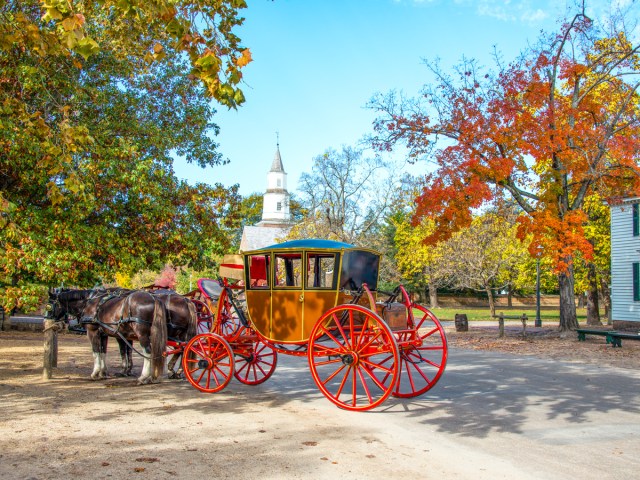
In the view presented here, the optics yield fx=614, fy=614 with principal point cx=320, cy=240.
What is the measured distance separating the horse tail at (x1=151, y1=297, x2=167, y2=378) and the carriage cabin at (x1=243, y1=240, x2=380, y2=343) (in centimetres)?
186

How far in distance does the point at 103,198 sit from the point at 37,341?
23.9 feet

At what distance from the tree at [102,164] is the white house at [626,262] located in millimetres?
18020

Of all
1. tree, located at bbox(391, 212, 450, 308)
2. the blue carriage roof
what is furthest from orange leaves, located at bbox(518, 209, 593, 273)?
tree, located at bbox(391, 212, 450, 308)

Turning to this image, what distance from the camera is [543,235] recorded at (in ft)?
69.2

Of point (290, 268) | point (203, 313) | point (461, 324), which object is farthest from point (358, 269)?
point (461, 324)

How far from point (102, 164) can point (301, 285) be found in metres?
8.10

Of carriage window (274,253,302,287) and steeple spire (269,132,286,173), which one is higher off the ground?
steeple spire (269,132,286,173)

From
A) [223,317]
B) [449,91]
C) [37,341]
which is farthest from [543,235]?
[37,341]

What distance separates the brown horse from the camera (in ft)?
34.8

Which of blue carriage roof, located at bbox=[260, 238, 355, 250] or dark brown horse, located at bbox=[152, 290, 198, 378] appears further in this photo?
dark brown horse, located at bbox=[152, 290, 198, 378]

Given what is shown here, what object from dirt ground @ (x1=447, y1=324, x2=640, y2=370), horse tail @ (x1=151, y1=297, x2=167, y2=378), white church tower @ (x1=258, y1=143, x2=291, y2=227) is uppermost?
white church tower @ (x1=258, y1=143, x2=291, y2=227)

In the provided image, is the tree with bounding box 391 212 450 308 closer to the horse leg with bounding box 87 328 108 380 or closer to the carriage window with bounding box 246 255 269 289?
the horse leg with bounding box 87 328 108 380

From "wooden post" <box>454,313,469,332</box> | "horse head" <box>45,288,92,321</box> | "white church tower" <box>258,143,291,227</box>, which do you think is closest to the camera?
"horse head" <box>45,288,92,321</box>

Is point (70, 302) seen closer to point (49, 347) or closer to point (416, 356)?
point (49, 347)
